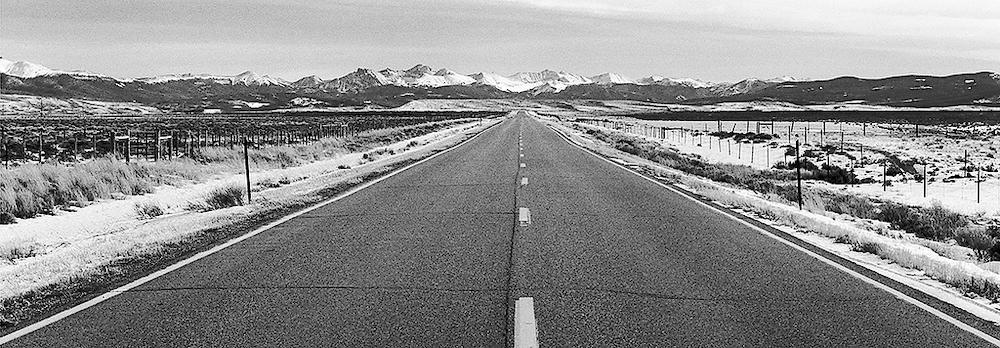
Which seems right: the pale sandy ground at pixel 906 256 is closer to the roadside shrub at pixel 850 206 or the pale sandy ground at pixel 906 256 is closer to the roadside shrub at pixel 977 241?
the roadside shrub at pixel 977 241

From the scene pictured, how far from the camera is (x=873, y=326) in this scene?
21.4ft

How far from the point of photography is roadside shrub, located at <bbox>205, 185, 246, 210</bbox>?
15.6 m

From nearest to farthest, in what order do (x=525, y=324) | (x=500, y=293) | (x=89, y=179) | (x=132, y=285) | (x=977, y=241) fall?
(x=525, y=324) → (x=500, y=293) → (x=132, y=285) → (x=977, y=241) → (x=89, y=179)

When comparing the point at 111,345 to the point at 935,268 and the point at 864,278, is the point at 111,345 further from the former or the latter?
the point at 935,268

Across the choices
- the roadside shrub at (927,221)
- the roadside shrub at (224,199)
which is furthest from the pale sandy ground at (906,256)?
the roadside shrub at (224,199)

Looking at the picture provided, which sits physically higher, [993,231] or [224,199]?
[224,199]

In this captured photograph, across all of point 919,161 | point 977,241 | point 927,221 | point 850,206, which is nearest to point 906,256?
point 977,241

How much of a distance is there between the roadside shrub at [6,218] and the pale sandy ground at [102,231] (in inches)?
5.2

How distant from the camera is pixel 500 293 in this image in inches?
299

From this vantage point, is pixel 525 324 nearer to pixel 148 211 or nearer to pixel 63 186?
pixel 148 211

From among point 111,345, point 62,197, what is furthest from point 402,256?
point 62,197

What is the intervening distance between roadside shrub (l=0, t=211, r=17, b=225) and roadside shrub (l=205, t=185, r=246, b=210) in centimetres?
307

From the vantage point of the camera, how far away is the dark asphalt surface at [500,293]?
6.18m

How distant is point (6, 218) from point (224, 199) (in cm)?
354
